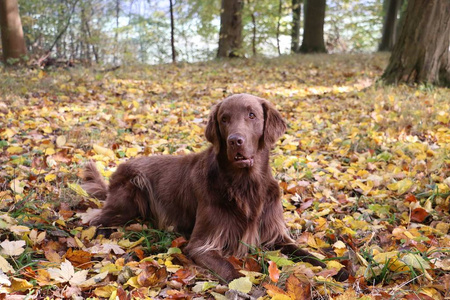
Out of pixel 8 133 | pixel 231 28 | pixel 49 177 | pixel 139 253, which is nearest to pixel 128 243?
pixel 139 253

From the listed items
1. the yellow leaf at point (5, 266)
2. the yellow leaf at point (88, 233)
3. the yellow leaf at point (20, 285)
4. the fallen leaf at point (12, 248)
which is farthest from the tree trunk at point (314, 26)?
the yellow leaf at point (20, 285)

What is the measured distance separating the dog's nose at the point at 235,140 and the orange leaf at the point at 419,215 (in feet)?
5.78

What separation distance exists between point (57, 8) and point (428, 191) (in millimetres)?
14904

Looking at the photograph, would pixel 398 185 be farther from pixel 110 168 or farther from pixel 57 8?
pixel 57 8

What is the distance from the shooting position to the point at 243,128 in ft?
9.47

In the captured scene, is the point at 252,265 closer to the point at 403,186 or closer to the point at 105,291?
the point at 105,291

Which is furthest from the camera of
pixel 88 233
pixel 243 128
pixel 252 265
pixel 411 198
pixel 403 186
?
pixel 403 186

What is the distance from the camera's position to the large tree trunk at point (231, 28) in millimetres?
14695

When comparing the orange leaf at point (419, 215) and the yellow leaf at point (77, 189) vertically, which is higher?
the yellow leaf at point (77, 189)

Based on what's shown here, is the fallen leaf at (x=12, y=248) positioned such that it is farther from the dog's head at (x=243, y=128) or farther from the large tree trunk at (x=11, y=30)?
the large tree trunk at (x=11, y=30)

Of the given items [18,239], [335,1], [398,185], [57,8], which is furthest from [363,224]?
[335,1]

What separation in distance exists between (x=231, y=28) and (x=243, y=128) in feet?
41.9

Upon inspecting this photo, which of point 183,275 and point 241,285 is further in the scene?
point 183,275

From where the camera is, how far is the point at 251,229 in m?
3.07
